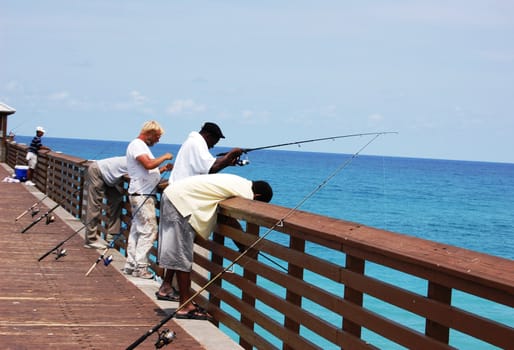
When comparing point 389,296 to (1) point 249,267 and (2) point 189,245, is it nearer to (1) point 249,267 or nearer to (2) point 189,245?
(1) point 249,267

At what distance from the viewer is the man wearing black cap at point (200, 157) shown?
6.44 meters

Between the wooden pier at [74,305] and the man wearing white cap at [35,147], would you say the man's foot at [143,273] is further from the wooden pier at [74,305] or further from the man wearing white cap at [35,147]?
the man wearing white cap at [35,147]

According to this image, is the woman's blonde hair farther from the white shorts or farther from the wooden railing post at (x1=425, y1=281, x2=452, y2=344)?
the white shorts

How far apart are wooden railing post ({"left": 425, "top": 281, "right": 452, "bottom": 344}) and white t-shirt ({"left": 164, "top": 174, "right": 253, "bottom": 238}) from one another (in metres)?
2.87

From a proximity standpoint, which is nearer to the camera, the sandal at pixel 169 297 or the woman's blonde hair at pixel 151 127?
the sandal at pixel 169 297

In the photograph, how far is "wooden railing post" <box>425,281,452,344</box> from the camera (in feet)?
11.3

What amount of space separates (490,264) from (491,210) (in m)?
64.5

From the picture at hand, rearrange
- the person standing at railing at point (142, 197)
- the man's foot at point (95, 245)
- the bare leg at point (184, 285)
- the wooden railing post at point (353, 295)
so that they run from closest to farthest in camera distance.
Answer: the wooden railing post at point (353, 295) → the bare leg at point (184, 285) → the person standing at railing at point (142, 197) → the man's foot at point (95, 245)

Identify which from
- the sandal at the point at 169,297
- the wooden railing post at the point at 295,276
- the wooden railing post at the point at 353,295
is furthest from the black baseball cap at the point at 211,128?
the wooden railing post at the point at 353,295

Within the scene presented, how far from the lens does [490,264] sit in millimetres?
3250

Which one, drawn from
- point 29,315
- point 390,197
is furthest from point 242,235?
point 390,197

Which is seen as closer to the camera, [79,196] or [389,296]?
[389,296]

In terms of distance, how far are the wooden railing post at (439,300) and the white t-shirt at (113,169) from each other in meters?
6.58

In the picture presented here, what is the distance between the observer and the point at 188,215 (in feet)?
20.1
